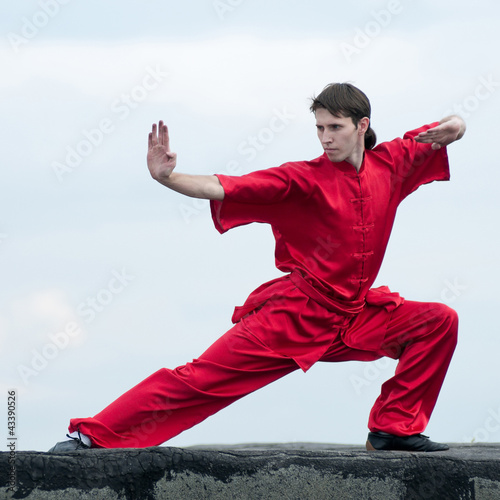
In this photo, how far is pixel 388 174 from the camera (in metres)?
3.90

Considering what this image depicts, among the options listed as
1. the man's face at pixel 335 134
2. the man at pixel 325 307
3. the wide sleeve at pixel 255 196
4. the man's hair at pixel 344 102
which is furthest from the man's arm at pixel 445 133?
the wide sleeve at pixel 255 196

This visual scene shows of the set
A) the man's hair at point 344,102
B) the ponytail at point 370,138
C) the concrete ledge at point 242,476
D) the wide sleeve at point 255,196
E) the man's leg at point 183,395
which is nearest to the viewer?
the concrete ledge at point 242,476

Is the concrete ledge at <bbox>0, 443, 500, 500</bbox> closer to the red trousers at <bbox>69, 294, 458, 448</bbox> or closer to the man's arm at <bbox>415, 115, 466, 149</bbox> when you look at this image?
the red trousers at <bbox>69, 294, 458, 448</bbox>

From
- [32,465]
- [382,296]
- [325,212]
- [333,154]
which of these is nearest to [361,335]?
[382,296]

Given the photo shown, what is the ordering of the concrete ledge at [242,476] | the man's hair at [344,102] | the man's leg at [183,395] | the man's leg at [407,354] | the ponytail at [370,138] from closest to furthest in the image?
the concrete ledge at [242,476], the man's leg at [183,395], the man's hair at [344,102], the man's leg at [407,354], the ponytail at [370,138]

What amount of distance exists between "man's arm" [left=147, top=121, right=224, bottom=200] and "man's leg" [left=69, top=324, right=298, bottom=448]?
68cm

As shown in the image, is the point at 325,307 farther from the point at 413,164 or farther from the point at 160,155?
the point at 160,155

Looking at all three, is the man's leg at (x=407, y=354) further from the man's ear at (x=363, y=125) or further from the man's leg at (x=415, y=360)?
the man's ear at (x=363, y=125)

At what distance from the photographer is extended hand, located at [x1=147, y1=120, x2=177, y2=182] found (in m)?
3.29

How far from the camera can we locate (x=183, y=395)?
358 cm

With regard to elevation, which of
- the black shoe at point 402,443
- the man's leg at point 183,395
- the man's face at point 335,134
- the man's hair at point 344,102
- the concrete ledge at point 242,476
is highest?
the man's hair at point 344,102

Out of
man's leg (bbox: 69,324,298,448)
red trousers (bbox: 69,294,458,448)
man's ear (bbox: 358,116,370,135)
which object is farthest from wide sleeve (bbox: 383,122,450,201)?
man's leg (bbox: 69,324,298,448)

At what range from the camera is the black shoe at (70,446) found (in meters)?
3.51

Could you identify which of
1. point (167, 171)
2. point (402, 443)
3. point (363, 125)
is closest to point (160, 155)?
point (167, 171)
